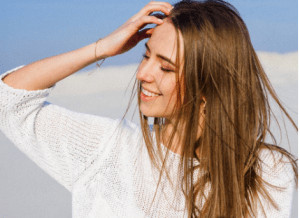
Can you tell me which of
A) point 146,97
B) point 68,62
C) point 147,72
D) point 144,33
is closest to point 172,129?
point 146,97

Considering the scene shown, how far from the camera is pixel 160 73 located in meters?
2.51

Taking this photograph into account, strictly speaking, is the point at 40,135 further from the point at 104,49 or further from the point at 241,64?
the point at 241,64

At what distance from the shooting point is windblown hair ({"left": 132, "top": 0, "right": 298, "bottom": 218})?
2.55 meters

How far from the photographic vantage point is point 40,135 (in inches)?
96.8

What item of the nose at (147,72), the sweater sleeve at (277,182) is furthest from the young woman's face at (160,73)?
the sweater sleeve at (277,182)

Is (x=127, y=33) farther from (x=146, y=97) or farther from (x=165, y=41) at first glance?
(x=146, y=97)

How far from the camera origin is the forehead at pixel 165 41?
8.20 feet

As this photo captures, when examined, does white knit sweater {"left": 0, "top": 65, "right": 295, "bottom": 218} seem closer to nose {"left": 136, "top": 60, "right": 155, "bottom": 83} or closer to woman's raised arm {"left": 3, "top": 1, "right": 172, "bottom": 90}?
woman's raised arm {"left": 3, "top": 1, "right": 172, "bottom": 90}

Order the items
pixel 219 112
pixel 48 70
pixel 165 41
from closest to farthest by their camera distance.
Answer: pixel 48 70
pixel 165 41
pixel 219 112

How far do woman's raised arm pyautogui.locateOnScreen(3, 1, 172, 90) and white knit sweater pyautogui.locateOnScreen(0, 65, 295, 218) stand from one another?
4 centimetres

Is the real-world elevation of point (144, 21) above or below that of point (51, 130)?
above

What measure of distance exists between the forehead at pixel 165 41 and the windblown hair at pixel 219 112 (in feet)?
0.09

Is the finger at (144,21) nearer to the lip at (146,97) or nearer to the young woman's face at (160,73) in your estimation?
the young woman's face at (160,73)

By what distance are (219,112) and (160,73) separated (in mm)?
324
